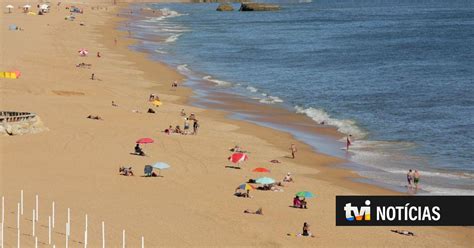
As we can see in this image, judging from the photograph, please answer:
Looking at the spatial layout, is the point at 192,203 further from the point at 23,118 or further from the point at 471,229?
the point at 23,118

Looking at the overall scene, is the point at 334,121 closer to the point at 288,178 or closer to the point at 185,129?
the point at 185,129

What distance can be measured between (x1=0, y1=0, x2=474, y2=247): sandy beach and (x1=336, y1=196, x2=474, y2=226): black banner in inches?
21.4

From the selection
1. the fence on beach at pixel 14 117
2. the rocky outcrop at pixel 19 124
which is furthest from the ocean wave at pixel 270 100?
the fence on beach at pixel 14 117

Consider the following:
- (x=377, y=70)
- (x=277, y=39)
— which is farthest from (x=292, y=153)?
(x=277, y=39)

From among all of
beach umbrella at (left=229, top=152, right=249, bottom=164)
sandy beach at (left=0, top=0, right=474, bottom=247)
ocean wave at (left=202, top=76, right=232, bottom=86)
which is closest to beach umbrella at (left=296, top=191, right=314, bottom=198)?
sandy beach at (left=0, top=0, right=474, bottom=247)

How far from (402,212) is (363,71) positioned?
50.0 meters

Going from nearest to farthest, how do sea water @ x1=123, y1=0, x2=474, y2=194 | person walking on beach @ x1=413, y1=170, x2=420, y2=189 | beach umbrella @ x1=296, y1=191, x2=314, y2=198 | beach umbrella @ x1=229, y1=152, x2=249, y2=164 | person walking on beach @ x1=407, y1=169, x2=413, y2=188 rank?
beach umbrella @ x1=296, y1=191, x2=314, y2=198 < person walking on beach @ x1=413, y1=170, x2=420, y2=189 < person walking on beach @ x1=407, y1=169, x2=413, y2=188 < beach umbrella @ x1=229, y1=152, x2=249, y2=164 < sea water @ x1=123, y1=0, x2=474, y2=194

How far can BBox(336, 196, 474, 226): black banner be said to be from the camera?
86.7 ft

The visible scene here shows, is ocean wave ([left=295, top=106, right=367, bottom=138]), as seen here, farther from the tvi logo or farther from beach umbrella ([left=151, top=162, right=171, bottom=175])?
the tvi logo

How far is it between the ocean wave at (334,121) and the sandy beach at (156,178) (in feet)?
12.8

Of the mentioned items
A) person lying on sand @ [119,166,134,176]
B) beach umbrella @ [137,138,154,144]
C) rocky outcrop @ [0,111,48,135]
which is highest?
rocky outcrop @ [0,111,48,135]

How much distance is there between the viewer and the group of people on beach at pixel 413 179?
1414 inches

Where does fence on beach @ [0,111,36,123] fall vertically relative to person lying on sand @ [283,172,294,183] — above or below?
above

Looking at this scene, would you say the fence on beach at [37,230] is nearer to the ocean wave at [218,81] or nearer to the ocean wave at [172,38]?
the ocean wave at [218,81]
